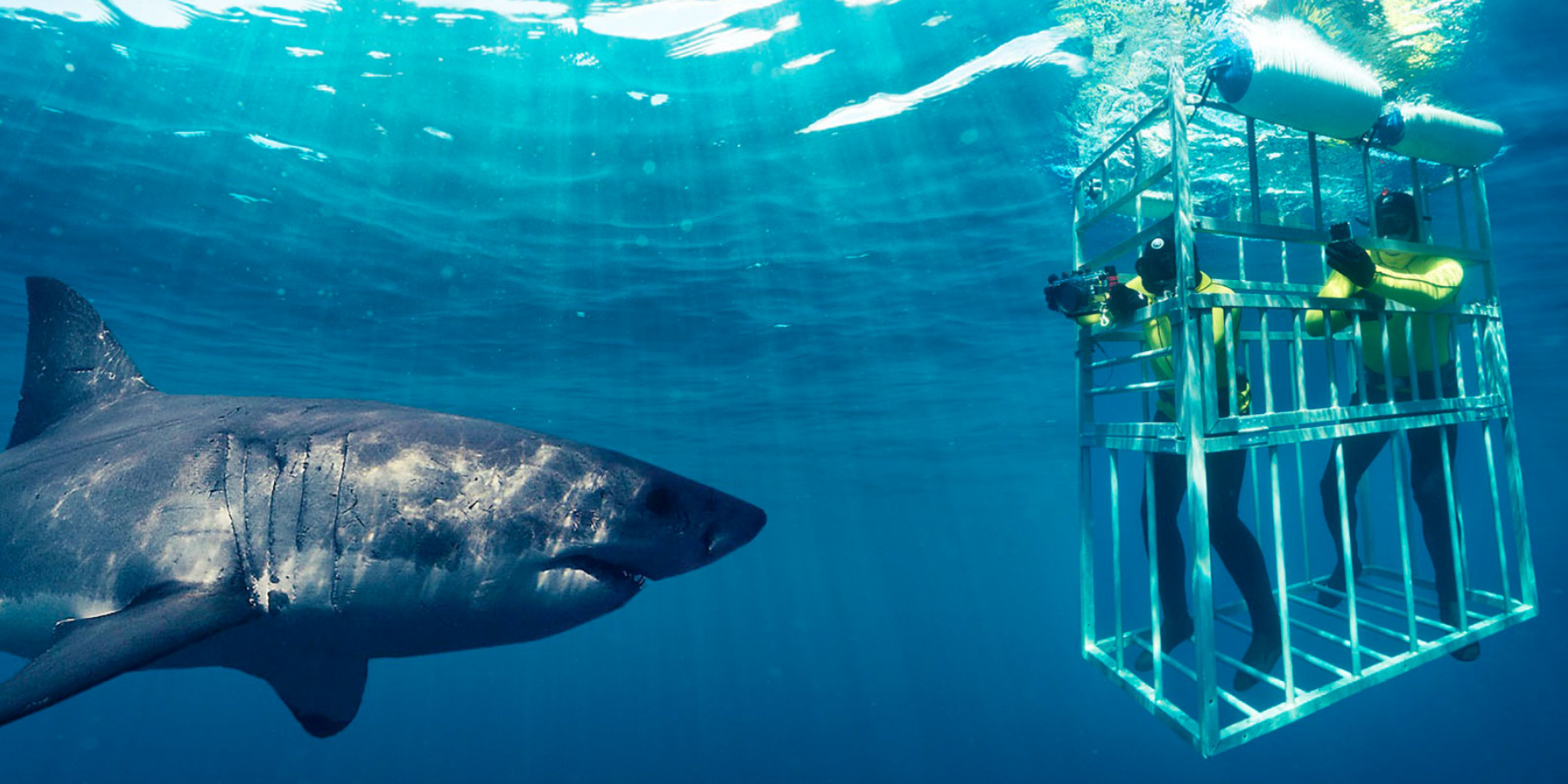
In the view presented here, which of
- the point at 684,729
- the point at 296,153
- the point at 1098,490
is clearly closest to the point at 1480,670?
the point at 1098,490

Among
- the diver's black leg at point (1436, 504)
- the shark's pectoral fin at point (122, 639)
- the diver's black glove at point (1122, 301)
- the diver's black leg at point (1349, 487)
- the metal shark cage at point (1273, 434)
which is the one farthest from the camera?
the diver's black leg at point (1349, 487)

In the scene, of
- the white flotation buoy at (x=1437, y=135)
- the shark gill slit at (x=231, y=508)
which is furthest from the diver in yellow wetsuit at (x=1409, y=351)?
the shark gill slit at (x=231, y=508)

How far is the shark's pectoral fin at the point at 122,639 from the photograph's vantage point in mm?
1923

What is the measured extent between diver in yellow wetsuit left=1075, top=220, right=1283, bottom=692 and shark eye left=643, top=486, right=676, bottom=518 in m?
3.95

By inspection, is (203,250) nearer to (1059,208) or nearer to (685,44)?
(685,44)

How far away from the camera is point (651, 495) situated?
273 cm

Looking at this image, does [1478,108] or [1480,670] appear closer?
[1478,108]

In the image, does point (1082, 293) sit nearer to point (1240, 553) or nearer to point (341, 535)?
point (1240, 553)

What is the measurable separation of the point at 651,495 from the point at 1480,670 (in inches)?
3289

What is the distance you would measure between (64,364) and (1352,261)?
25.9 ft

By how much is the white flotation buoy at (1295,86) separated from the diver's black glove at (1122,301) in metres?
1.39

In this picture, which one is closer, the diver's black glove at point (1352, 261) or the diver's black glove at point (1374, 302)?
the diver's black glove at point (1352, 261)

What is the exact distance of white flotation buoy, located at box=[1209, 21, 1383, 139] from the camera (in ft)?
15.7

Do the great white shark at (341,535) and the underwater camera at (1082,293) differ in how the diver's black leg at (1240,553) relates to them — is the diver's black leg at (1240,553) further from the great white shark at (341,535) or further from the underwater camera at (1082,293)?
the great white shark at (341,535)
